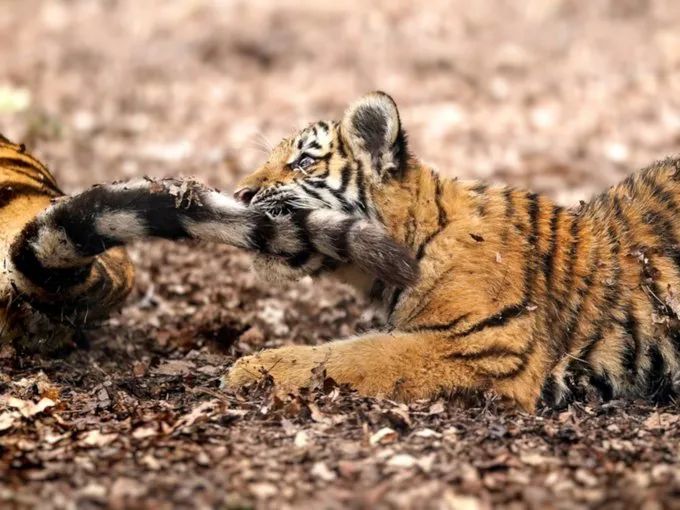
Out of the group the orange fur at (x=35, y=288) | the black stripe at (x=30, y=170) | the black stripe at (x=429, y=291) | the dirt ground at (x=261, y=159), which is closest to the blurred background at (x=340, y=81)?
the dirt ground at (x=261, y=159)

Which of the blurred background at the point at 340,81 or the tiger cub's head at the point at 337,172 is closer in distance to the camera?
the tiger cub's head at the point at 337,172

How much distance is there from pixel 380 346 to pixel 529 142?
6.29m

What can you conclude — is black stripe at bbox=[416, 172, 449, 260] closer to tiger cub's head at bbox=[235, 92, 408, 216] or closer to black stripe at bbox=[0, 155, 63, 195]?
tiger cub's head at bbox=[235, 92, 408, 216]

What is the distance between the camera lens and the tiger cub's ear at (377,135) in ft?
15.1

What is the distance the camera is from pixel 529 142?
33.4 ft

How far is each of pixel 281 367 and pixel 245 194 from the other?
89 cm

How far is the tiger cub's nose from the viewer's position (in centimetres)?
468

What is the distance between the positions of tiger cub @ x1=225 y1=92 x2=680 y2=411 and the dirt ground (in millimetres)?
204

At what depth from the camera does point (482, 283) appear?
448cm

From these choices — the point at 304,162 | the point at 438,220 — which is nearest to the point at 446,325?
the point at 438,220

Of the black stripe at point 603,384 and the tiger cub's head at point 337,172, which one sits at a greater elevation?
the tiger cub's head at point 337,172

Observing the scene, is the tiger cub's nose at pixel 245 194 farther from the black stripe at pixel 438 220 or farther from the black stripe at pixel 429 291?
the black stripe at pixel 429 291

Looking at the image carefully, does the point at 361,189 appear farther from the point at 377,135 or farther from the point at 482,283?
the point at 482,283

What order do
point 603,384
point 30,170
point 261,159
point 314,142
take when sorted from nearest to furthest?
1. point 603,384
2. point 314,142
3. point 30,170
4. point 261,159
